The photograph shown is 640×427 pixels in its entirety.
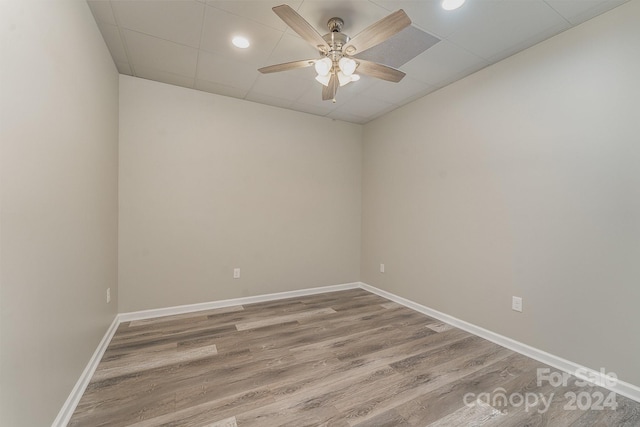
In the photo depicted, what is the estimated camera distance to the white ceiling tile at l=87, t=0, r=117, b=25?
70.8 inches

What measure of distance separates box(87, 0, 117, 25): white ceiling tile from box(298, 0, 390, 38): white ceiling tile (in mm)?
1357

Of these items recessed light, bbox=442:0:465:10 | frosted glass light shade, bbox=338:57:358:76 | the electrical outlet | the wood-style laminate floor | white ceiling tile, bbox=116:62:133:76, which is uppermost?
white ceiling tile, bbox=116:62:133:76

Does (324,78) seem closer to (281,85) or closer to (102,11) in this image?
(281,85)

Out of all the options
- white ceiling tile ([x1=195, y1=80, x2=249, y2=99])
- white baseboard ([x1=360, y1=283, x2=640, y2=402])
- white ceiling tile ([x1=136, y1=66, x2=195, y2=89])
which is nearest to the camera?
white baseboard ([x1=360, y1=283, x2=640, y2=402])

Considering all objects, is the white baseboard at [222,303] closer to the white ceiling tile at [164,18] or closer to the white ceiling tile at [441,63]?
the white ceiling tile at [164,18]

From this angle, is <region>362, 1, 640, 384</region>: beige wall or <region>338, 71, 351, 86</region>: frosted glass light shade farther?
<region>338, 71, 351, 86</region>: frosted glass light shade

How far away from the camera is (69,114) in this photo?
5.04ft

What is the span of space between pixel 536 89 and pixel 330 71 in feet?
5.75

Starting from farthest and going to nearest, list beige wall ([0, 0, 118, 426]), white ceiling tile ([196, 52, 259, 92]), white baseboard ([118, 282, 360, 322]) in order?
1. white baseboard ([118, 282, 360, 322])
2. white ceiling tile ([196, 52, 259, 92])
3. beige wall ([0, 0, 118, 426])

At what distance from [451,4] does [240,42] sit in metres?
1.62

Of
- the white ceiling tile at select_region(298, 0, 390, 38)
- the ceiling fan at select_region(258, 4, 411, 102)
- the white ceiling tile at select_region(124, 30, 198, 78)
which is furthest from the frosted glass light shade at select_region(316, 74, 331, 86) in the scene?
the white ceiling tile at select_region(124, 30, 198, 78)

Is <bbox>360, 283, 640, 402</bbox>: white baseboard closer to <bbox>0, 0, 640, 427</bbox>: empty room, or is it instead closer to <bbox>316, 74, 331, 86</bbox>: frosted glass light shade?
<bbox>0, 0, 640, 427</bbox>: empty room

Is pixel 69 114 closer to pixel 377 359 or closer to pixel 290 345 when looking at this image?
pixel 290 345

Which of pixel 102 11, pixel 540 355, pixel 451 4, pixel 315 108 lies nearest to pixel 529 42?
pixel 451 4
